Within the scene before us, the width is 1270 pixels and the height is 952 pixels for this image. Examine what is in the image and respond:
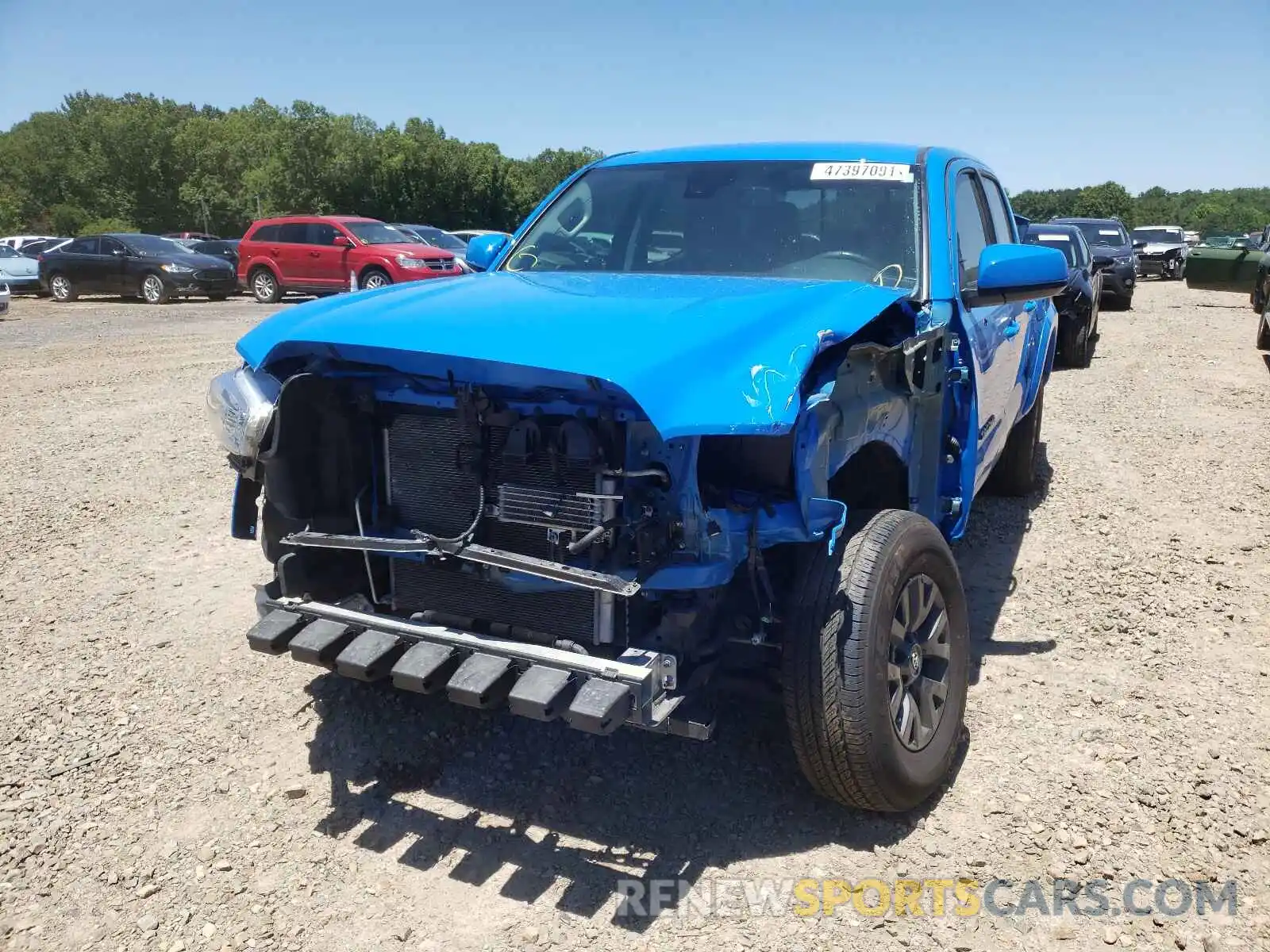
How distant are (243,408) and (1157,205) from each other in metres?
112

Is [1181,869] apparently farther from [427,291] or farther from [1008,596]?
[427,291]

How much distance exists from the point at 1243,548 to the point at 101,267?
23500 mm

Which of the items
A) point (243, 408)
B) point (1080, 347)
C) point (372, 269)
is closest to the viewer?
point (243, 408)

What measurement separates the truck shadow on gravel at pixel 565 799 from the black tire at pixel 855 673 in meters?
0.21

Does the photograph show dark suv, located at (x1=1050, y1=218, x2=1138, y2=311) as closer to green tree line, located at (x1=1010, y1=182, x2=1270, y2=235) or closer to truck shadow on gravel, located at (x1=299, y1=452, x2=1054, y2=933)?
truck shadow on gravel, located at (x1=299, y1=452, x2=1054, y2=933)

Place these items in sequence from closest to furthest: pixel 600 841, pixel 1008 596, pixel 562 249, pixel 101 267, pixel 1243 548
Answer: pixel 600 841
pixel 562 249
pixel 1008 596
pixel 1243 548
pixel 101 267

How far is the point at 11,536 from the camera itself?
5461mm

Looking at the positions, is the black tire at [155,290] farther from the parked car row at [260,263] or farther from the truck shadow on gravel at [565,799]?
the truck shadow on gravel at [565,799]

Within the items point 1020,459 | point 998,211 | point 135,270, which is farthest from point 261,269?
point 998,211

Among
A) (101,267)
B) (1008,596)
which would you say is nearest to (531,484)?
(1008,596)

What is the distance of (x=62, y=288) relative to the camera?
75.7 feet

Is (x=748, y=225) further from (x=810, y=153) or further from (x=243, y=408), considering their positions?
(x=243, y=408)

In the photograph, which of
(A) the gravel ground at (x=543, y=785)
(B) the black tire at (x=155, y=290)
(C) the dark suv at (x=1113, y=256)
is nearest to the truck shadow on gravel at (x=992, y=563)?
(A) the gravel ground at (x=543, y=785)

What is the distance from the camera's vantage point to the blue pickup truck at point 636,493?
2582 mm
